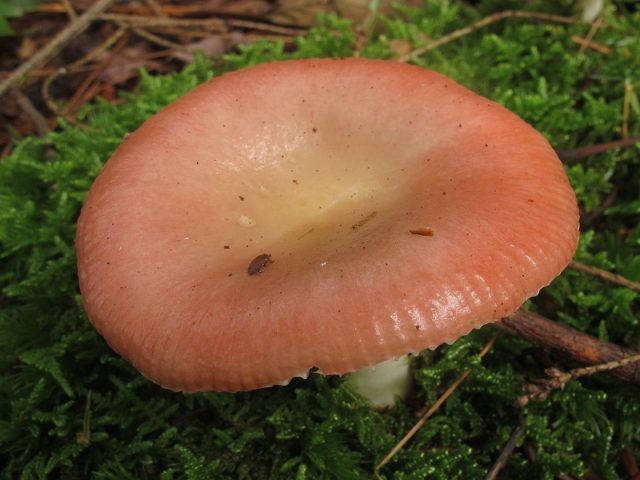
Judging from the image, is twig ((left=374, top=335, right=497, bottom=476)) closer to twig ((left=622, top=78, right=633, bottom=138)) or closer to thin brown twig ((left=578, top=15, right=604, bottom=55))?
twig ((left=622, top=78, right=633, bottom=138))

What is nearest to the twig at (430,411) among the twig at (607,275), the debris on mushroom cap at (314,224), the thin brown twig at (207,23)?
the twig at (607,275)

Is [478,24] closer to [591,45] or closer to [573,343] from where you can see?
[591,45]

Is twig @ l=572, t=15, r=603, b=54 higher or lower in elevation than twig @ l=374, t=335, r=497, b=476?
higher

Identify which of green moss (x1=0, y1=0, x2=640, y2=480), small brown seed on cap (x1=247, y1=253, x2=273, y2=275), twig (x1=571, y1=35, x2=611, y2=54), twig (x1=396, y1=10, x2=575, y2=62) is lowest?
green moss (x1=0, y1=0, x2=640, y2=480)

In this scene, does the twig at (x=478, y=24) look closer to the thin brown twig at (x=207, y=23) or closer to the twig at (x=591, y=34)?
the twig at (x=591, y=34)

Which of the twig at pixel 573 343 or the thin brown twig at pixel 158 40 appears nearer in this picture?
the twig at pixel 573 343

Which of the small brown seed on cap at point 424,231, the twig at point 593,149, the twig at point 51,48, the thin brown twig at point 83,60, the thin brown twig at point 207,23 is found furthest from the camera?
the thin brown twig at point 207,23

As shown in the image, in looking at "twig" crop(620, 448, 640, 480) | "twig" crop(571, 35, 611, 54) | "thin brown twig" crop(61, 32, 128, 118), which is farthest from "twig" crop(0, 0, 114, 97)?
"twig" crop(620, 448, 640, 480)
